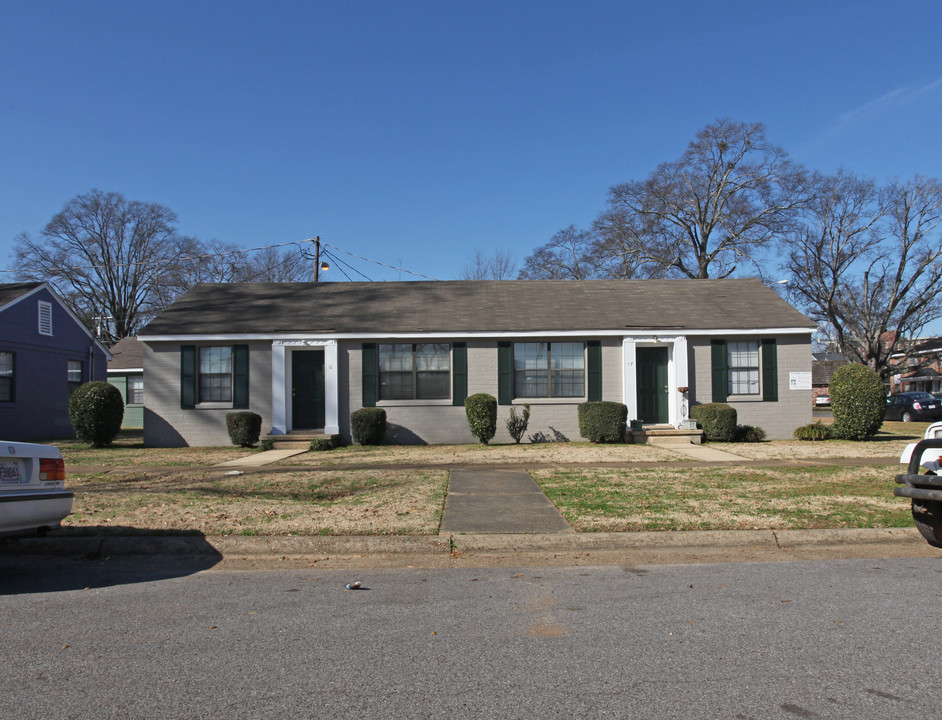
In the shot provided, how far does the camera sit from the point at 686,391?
1728cm

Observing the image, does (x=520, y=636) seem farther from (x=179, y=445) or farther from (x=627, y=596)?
(x=179, y=445)

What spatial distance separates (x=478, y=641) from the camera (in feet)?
13.8

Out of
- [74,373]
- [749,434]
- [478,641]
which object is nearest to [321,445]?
[749,434]

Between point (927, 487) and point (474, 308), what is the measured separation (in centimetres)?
1453

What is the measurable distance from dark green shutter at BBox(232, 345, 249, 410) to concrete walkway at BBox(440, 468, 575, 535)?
8859 mm

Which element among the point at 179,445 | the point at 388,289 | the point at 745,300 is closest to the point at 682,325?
the point at 745,300

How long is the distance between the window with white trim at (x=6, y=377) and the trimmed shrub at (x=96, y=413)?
18.0ft

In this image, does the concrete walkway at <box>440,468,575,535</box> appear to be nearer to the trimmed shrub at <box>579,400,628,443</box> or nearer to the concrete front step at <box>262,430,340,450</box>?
the trimmed shrub at <box>579,400,628,443</box>

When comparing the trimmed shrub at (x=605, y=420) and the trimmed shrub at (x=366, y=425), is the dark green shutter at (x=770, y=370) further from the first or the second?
the trimmed shrub at (x=366, y=425)

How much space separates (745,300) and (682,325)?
3144 mm

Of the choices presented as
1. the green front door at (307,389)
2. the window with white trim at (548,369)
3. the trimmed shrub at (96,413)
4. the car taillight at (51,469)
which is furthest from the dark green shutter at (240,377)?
the car taillight at (51,469)

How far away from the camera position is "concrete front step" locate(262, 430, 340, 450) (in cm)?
1628

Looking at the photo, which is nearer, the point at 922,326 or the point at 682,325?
the point at 682,325

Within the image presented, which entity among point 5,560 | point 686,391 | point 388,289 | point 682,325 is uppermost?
point 388,289
